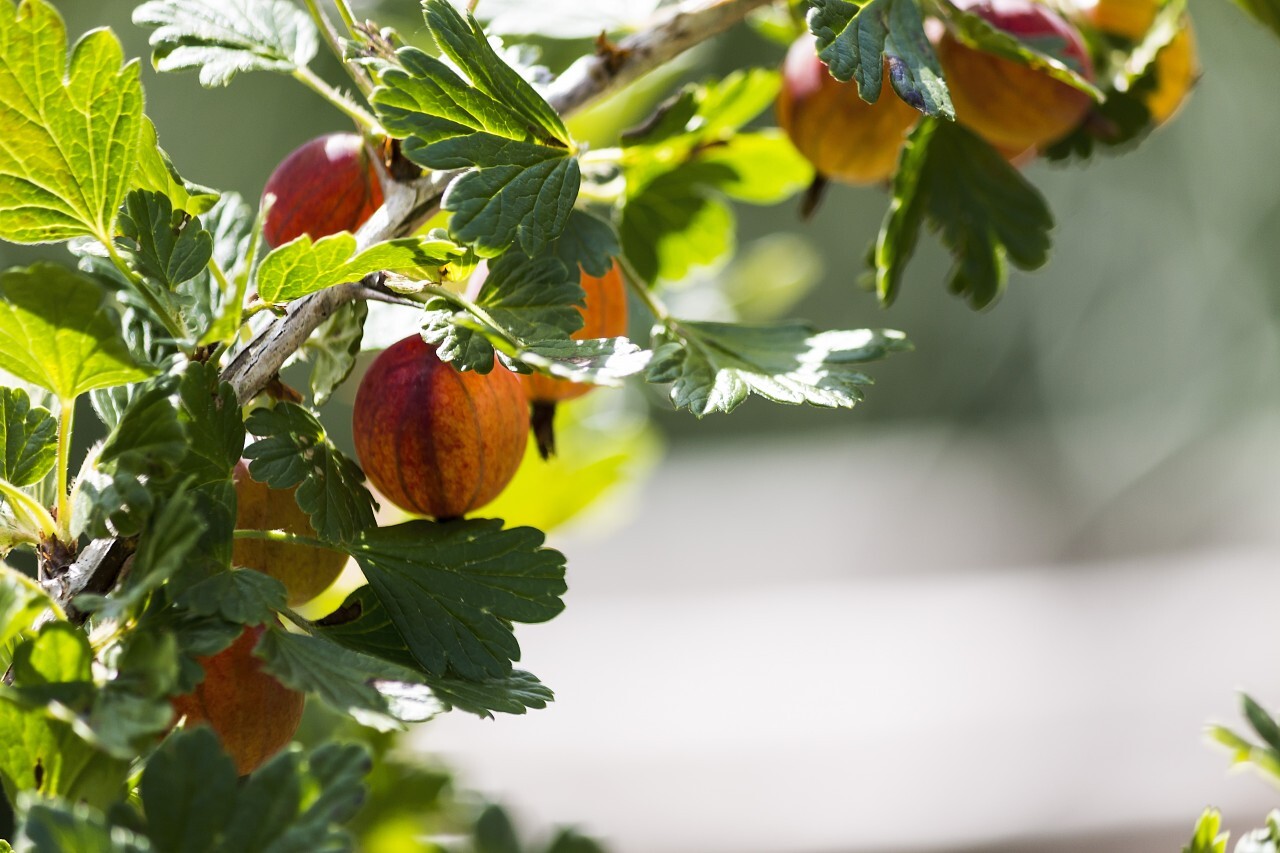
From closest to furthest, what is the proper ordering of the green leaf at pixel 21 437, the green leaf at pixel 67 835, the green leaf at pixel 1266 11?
the green leaf at pixel 67 835, the green leaf at pixel 21 437, the green leaf at pixel 1266 11

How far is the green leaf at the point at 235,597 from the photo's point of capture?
29 cm

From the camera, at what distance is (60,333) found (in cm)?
30

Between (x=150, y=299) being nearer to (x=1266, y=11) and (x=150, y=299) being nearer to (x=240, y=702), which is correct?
(x=240, y=702)

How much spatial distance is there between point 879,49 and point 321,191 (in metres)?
0.19

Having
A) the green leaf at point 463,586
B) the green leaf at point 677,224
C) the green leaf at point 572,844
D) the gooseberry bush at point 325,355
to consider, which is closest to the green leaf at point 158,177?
the gooseberry bush at point 325,355

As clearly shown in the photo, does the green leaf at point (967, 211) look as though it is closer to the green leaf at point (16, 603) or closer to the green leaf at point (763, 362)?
the green leaf at point (763, 362)

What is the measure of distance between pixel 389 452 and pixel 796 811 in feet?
6.71

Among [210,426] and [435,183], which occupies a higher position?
[435,183]

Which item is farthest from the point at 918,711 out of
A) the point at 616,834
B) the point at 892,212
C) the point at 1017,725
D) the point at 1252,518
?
the point at 892,212

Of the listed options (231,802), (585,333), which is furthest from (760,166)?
(231,802)

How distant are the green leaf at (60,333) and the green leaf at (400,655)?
96 mm

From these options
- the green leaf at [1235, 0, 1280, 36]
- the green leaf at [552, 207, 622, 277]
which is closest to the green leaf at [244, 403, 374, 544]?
the green leaf at [552, 207, 622, 277]

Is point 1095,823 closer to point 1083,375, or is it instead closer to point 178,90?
point 1083,375

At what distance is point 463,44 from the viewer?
35 cm
